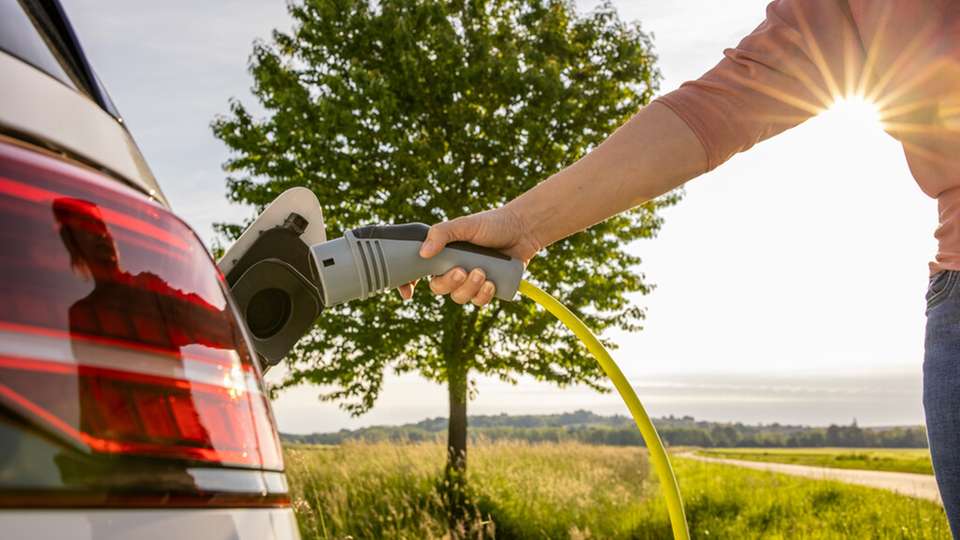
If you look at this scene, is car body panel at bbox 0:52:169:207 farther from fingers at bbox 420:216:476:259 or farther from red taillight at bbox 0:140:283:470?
fingers at bbox 420:216:476:259

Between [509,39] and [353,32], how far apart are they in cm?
244

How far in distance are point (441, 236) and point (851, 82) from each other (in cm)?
97

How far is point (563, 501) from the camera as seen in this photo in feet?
32.0

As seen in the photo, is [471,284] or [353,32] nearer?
[471,284]

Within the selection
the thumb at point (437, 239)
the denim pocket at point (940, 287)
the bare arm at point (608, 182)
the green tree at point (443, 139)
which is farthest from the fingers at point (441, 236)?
the green tree at point (443, 139)

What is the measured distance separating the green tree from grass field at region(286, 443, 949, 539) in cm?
133

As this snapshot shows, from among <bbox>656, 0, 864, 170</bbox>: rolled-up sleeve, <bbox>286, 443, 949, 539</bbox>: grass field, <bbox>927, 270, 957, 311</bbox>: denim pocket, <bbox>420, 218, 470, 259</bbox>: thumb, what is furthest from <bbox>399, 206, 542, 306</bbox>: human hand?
<bbox>286, 443, 949, 539</bbox>: grass field

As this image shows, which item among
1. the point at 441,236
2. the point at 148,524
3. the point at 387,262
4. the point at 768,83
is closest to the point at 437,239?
the point at 441,236

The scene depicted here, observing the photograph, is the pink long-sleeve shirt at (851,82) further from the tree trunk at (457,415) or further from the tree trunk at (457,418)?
the tree trunk at (457,415)

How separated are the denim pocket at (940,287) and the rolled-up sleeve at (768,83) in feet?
1.51

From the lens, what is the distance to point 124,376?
0.78m

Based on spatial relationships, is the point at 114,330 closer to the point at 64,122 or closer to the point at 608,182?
the point at 64,122

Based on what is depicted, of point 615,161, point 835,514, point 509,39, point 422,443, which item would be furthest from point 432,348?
point 615,161

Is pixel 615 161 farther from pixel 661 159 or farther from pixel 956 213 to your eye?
pixel 956 213
